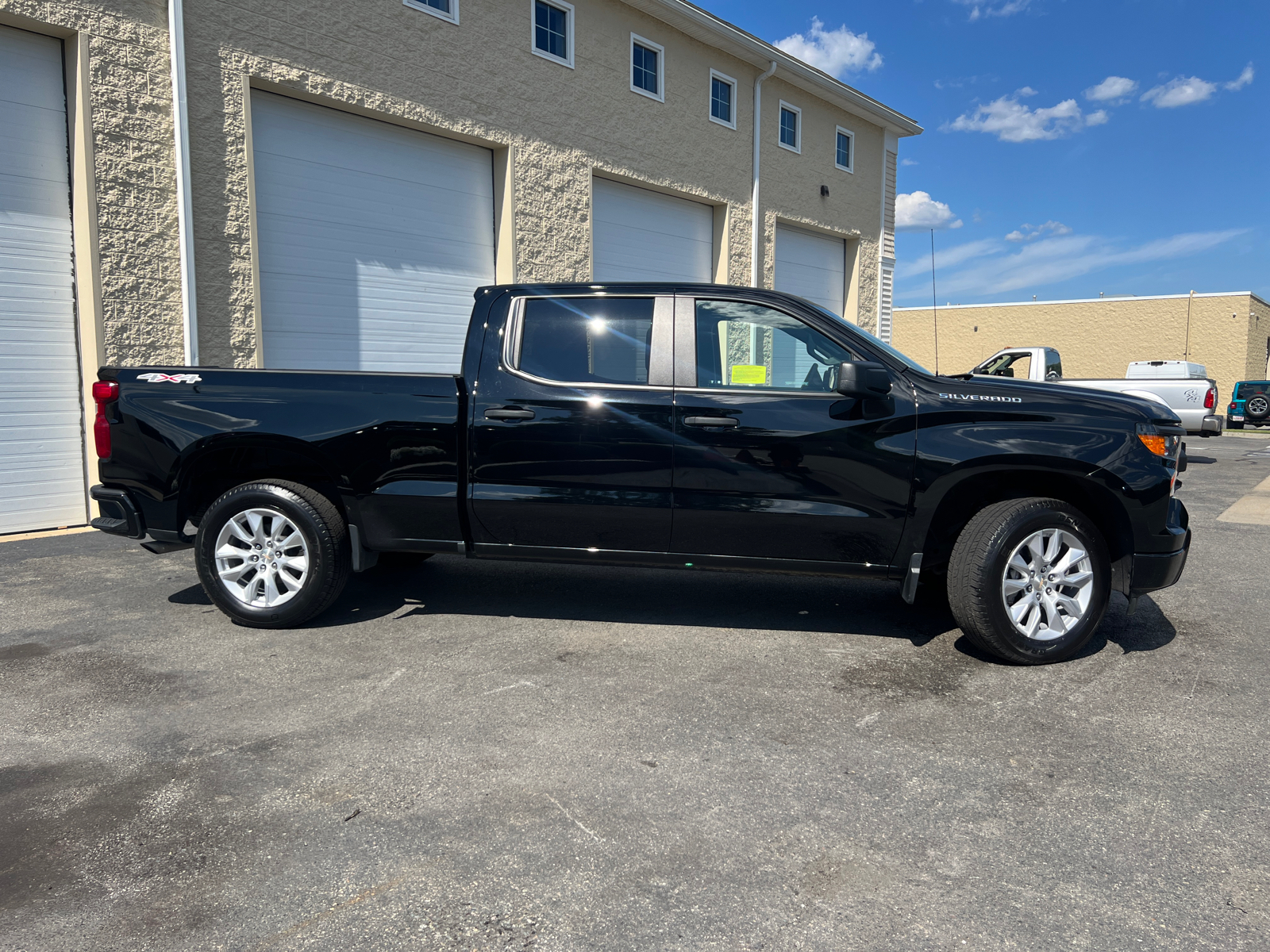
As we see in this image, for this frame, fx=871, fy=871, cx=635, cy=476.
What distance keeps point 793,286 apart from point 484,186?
7784 millimetres

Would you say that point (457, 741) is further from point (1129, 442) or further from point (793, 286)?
point (793, 286)

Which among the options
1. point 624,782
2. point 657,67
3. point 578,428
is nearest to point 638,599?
point 578,428

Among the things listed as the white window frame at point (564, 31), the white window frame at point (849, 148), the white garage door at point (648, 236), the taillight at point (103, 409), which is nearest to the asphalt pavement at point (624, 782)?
the taillight at point (103, 409)

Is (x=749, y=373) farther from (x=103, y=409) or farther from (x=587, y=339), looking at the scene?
(x=103, y=409)

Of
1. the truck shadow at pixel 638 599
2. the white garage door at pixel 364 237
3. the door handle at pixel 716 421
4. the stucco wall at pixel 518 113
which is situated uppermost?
the stucco wall at pixel 518 113

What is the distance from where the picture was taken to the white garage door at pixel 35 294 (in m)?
7.77

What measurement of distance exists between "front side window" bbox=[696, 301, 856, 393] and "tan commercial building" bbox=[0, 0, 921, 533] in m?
6.30

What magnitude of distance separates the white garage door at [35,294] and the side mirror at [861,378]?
7540 mm

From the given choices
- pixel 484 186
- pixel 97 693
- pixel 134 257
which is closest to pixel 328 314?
pixel 134 257

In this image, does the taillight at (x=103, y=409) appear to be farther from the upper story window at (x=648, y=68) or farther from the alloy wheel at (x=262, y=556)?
the upper story window at (x=648, y=68)

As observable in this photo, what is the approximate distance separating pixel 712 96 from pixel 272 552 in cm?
1265

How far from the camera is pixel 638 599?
5.69m

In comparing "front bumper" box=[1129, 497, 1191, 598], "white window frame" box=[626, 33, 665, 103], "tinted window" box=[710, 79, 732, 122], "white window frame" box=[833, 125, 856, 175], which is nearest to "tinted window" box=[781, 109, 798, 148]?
"white window frame" box=[833, 125, 856, 175]

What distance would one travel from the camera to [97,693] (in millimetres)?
3998
